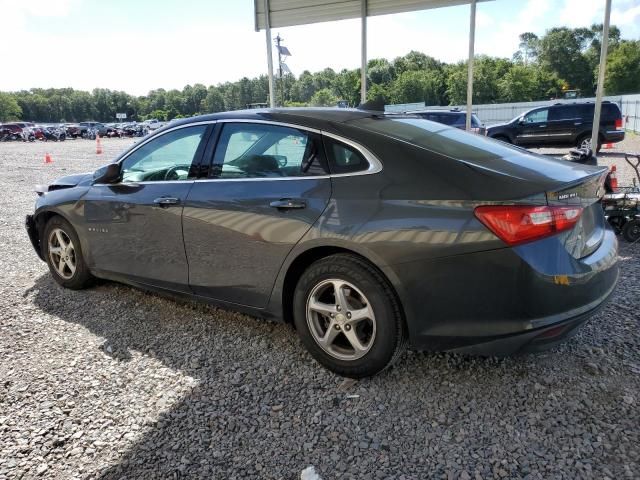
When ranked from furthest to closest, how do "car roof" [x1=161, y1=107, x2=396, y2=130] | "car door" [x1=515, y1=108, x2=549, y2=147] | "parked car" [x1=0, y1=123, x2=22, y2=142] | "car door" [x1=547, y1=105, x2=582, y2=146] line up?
1. "parked car" [x1=0, y1=123, x2=22, y2=142]
2. "car door" [x1=515, y1=108, x2=549, y2=147]
3. "car door" [x1=547, y1=105, x2=582, y2=146]
4. "car roof" [x1=161, y1=107, x2=396, y2=130]

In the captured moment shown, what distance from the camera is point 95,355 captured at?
11.3 ft

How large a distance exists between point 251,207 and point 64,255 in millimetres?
A: 2369

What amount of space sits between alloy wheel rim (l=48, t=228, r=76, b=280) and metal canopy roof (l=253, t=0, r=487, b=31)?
5.58 m

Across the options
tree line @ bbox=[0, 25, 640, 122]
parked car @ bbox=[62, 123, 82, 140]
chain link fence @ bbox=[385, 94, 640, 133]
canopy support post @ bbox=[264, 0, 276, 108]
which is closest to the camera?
canopy support post @ bbox=[264, 0, 276, 108]

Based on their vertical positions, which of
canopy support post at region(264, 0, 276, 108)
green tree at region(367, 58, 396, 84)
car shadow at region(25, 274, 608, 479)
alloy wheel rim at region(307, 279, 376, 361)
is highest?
green tree at region(367, 58, 396, 84)

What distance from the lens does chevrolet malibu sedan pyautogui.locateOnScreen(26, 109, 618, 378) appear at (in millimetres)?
2486

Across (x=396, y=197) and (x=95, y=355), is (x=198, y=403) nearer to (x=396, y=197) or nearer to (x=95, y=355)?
(x=95, y=355)

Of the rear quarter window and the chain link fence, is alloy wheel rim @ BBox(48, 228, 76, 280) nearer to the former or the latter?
the rear quarter window

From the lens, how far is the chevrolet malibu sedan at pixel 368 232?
249 cm

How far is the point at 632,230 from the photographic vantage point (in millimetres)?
5695

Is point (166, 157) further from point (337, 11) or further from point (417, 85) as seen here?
point (417, 85)

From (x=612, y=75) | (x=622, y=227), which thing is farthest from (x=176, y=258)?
(x=612, y=75)

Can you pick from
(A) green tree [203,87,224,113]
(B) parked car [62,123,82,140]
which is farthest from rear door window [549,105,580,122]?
(A) green tree [203,87,224,113]

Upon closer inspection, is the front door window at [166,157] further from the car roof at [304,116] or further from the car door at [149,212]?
the car roof at [304,116]
